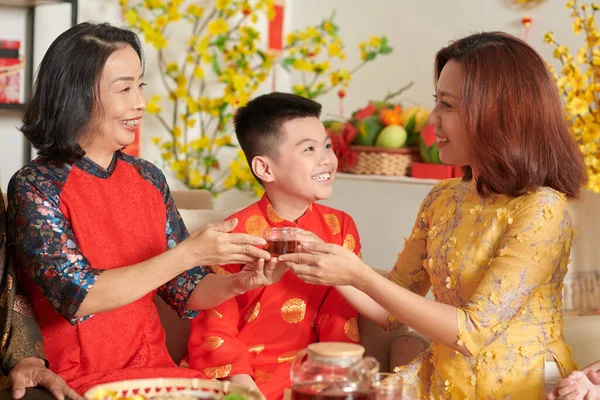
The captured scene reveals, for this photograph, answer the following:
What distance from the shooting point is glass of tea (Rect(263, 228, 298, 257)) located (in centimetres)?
178

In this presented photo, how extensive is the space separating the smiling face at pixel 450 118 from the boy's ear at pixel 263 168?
0.52 m

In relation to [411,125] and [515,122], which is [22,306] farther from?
[411,125]

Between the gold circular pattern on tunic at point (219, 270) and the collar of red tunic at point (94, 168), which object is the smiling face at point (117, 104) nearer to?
the collar of red tunic at point (94, 168)

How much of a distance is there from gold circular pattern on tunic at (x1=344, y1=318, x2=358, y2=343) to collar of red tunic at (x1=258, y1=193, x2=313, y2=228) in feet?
Result: 0.96

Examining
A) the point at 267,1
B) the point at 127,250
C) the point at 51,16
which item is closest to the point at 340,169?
the point at 267,1

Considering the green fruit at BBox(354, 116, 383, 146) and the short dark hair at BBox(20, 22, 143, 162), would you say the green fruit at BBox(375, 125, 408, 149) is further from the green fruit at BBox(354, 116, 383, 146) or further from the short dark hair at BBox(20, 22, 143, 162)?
the short dark hair at BBox(20, 22, 143, 162)

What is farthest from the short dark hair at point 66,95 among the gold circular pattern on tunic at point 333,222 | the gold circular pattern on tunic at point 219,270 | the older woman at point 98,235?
the gold circular pattern on tunic at point 333,222

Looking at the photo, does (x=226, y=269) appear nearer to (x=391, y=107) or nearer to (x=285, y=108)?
(x=285, y=108)

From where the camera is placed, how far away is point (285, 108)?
91.1 inches

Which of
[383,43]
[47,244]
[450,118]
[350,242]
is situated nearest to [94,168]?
[47,244]

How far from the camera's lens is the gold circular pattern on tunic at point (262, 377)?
2.12 metres

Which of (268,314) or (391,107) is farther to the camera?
(391,107)

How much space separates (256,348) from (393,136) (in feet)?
6.86

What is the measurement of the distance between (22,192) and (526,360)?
1.18 metres
